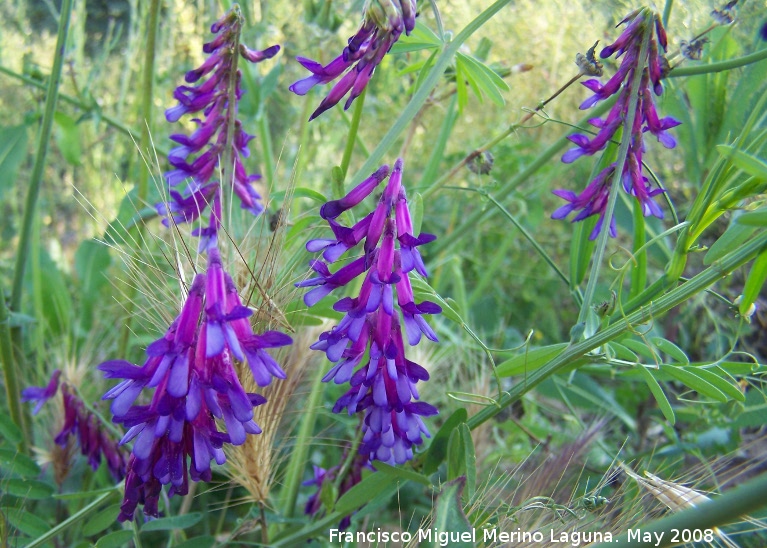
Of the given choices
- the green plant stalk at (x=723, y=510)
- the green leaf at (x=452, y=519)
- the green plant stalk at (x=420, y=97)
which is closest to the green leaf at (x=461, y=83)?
the green plant stalk at (x=420, y=97)

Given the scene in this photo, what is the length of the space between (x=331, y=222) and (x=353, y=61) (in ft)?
0.77

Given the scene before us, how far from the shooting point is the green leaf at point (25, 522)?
3.29 feet

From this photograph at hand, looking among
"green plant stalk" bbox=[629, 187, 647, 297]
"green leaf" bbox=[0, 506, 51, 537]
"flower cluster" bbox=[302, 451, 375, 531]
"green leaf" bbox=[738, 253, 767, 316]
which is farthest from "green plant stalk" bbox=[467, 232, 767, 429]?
"green leaf" bbox=[0, 506, 51, 537]

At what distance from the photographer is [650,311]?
2.80ft

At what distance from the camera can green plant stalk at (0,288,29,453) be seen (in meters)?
1.14

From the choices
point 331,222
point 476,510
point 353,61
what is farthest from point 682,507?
point 353,61

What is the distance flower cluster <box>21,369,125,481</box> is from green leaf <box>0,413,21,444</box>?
0.04 metres

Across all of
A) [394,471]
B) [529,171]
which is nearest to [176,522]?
[394,471]

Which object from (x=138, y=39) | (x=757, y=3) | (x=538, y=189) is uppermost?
(x=138, y=39)

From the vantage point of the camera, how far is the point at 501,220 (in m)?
2.49

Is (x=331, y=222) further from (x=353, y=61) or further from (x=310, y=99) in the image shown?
(x=310, y=99)

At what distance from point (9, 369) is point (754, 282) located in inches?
50.5

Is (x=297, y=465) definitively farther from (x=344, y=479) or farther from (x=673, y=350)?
(x=673, y=350)

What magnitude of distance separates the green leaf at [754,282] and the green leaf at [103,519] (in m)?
0.97
